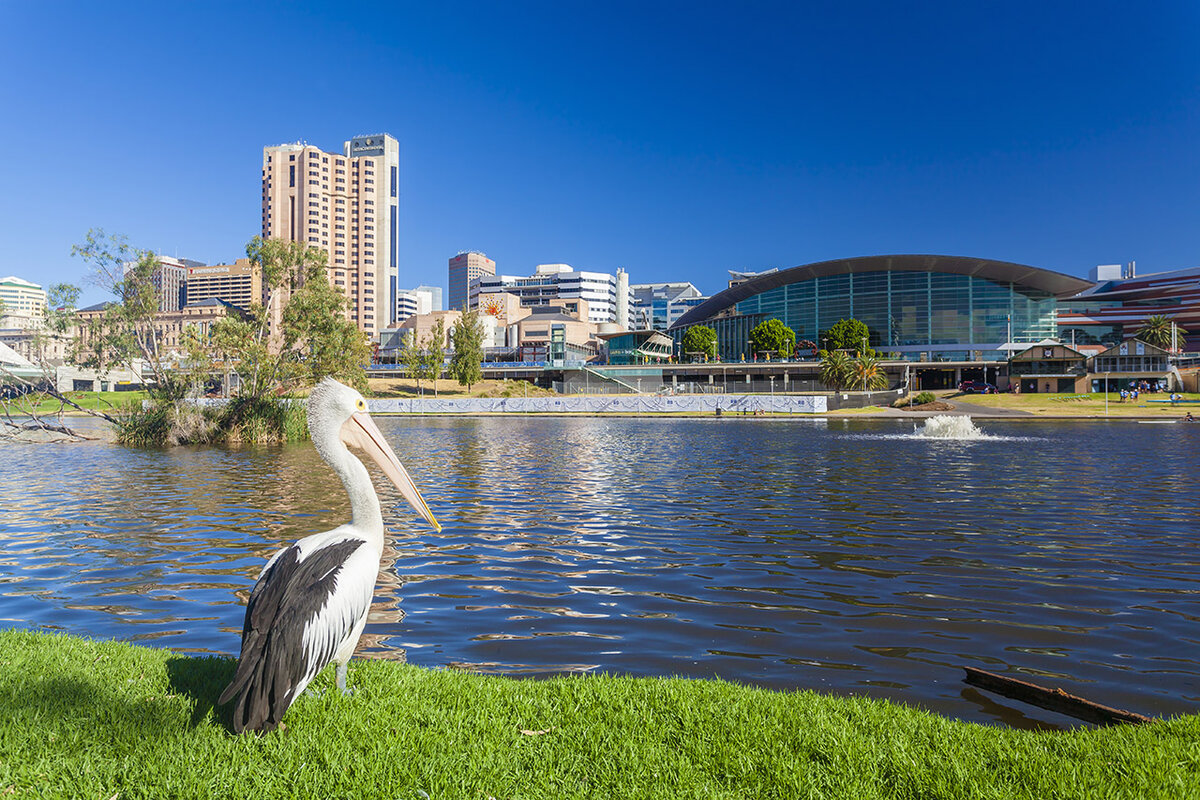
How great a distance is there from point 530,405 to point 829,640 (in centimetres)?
6594

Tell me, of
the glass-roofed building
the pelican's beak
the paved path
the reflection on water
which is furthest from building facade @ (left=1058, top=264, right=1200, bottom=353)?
the pelican's beak

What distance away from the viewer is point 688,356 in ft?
436

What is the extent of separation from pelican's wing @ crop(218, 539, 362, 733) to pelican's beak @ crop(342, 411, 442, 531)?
500 millimetres

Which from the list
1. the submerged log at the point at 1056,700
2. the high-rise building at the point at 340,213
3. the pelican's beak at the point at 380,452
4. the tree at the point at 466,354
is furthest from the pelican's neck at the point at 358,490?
the high-rise building at the point at 340,213

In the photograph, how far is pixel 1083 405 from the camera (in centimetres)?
6525

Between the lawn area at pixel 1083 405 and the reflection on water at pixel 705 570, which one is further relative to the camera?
the lawn area at pixel 1083 405

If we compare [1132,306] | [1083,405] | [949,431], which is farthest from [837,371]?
[1132,306]

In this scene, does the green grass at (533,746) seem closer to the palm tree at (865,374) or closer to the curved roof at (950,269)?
the palm tree at (865,374)

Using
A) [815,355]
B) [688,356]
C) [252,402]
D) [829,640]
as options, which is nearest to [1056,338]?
[815,355]

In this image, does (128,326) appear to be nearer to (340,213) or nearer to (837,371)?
(837,371)

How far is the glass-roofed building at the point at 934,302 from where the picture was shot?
369ft

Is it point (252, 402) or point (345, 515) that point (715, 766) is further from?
point (252, 402)

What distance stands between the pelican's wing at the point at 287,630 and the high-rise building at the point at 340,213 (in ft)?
588

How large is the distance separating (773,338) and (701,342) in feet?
50.0
